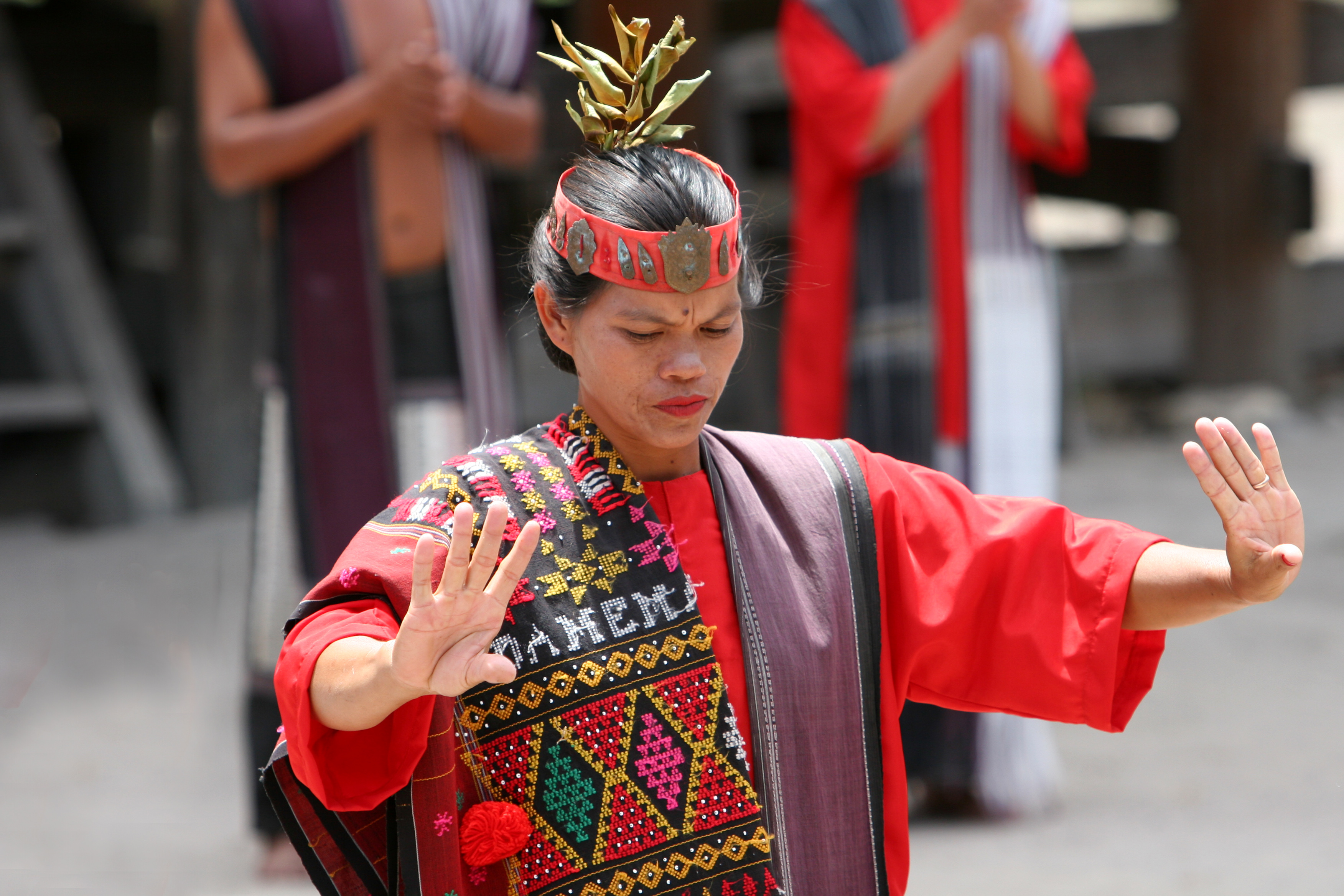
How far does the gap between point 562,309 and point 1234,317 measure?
5.14 meters

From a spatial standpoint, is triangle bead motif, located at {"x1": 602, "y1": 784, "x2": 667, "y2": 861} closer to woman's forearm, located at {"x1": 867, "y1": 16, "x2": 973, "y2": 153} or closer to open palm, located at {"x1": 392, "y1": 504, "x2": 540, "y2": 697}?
open palm, located at {"x1": 392, "y1": 504, "x2": 540, "y2": 697}

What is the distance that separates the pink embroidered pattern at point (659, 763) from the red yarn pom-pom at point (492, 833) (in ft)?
0.38

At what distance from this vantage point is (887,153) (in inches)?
116

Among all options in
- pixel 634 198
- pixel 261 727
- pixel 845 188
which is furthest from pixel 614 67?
pixel 261 727

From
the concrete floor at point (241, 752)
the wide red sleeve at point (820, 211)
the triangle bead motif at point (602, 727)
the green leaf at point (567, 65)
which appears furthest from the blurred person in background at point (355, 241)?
the triangle bead motif at point (602, 727)

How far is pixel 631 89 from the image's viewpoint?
1.49 m

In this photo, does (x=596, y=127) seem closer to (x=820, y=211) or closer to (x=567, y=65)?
(x=567, y=65)

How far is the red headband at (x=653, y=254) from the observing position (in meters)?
1.36

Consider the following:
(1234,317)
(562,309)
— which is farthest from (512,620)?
(1234,317)

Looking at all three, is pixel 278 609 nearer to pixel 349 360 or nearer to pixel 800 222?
pixel 349 360

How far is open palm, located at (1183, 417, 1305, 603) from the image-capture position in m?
1.29

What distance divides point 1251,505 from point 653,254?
Answer: 1.85ft

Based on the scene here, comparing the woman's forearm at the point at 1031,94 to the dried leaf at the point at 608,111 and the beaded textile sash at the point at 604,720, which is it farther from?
the beaded textile sash at the point at 604,720

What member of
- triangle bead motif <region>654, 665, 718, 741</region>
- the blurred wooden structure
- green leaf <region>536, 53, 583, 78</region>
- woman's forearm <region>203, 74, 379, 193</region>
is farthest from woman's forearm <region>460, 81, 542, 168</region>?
the blurred wooden structure
